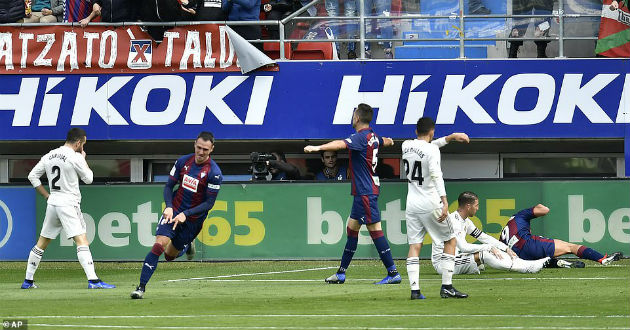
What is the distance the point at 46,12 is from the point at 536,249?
9.85 meters

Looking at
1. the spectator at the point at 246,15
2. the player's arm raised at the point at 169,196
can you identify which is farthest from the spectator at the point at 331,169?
the player's arm raised at the point at 169,196

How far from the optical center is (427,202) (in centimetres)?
1237

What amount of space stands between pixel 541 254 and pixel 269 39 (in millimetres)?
6683

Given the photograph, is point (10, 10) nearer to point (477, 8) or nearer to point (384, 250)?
point (477, 8)

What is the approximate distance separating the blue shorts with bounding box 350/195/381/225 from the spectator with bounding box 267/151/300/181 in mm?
5180

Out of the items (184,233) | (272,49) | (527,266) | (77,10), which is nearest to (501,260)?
(527,266)

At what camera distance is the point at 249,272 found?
17438 millimetres

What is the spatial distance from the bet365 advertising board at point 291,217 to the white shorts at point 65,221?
433 centimetres

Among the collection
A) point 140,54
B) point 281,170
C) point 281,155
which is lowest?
point 281,170

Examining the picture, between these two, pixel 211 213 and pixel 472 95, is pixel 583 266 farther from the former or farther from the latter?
pixel 211 213

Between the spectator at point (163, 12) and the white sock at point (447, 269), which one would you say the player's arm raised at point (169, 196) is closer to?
the white sock at point (447, 269)

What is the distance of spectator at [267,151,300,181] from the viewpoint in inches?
771

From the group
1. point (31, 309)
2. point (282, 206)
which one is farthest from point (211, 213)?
point (31, 309)

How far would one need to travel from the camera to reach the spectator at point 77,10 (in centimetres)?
2062
